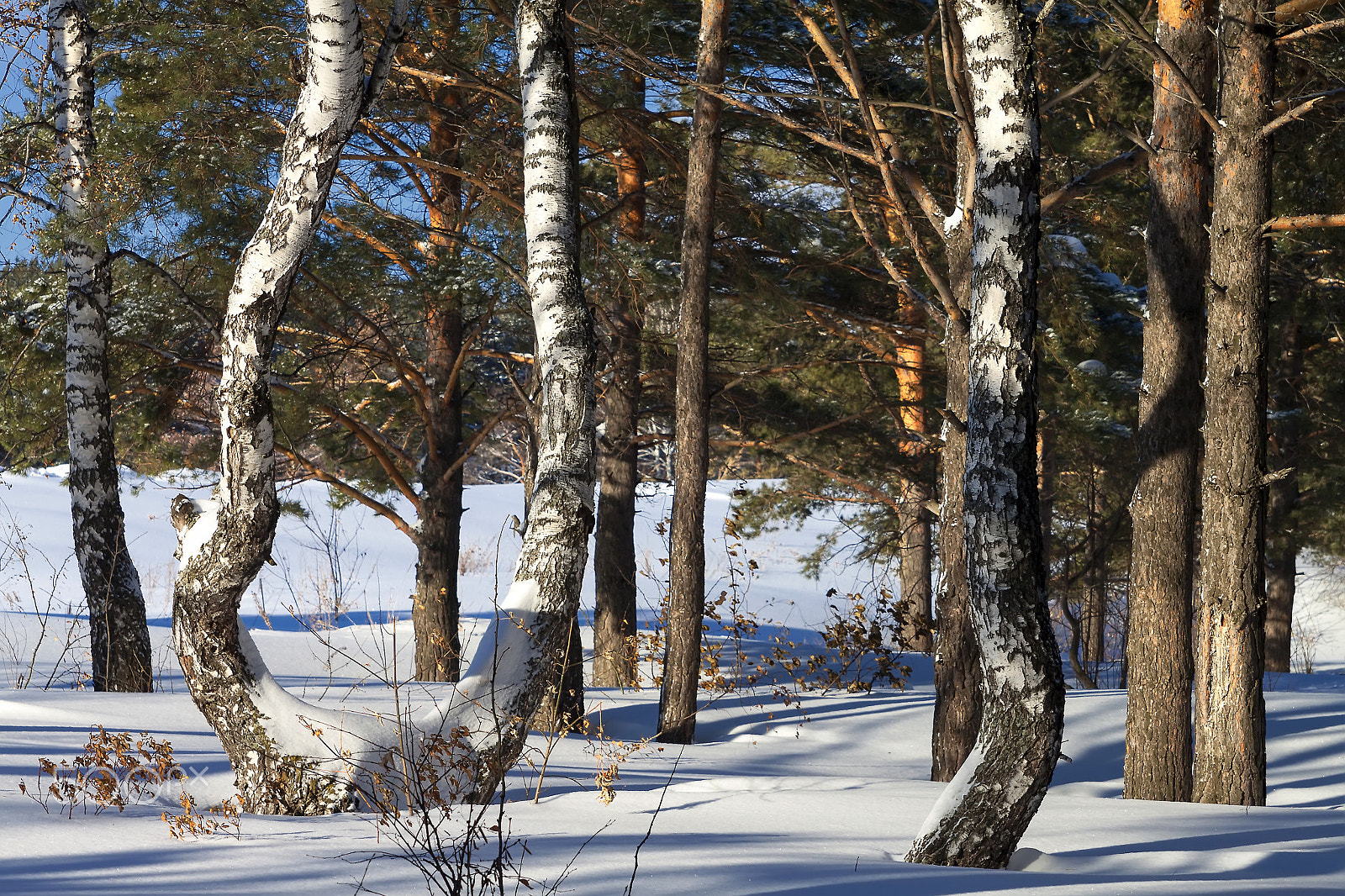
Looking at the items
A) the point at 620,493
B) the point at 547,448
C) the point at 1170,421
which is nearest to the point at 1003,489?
the point at 547,448

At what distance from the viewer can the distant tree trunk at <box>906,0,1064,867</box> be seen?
329 centimetres

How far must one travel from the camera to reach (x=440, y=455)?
10539 millimetres

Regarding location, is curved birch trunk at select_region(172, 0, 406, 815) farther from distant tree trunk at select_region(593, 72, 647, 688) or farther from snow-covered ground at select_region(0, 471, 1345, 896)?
distant tree trunk at select_region(593, 72, 647, 688)

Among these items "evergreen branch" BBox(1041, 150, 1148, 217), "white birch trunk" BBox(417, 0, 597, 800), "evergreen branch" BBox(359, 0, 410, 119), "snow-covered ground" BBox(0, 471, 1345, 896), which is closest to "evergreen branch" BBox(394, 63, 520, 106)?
"white birch trunk" BBox(417, 0, 597, 800)

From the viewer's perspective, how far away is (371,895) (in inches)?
99.0

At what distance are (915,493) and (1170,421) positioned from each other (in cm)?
740

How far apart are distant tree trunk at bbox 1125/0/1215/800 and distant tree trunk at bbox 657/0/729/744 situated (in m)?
2.99

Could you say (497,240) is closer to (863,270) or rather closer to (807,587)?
(863,270)

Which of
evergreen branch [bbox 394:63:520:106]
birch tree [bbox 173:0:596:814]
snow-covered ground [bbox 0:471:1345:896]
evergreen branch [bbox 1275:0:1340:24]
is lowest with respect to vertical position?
snow-covered ground [bbox 0:471:1345:896]

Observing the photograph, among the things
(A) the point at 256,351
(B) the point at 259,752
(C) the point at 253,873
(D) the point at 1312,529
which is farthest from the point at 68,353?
(D) the point at 1312,529

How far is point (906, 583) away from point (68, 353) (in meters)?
9.97

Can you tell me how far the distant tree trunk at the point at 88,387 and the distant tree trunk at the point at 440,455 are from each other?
115 inches

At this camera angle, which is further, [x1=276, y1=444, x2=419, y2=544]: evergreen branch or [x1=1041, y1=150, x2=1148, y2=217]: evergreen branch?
[x1=276, y1=444, x2=419, y2=544]: evergreen branch

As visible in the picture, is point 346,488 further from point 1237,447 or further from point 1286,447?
point 1286,447
